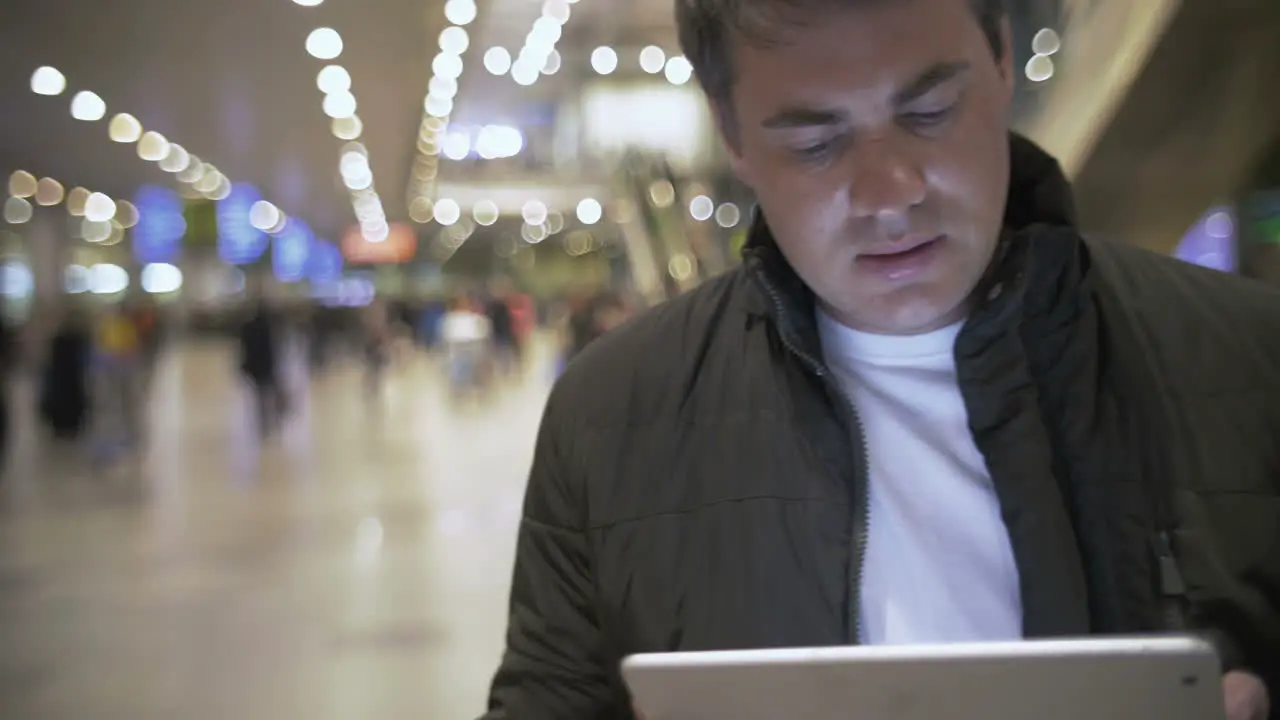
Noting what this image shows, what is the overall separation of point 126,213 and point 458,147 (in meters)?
→ 8.93

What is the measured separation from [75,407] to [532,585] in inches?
529

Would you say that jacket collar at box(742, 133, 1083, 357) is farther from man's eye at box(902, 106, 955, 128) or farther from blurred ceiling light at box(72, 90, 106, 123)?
blurred ceiling light at box(72, 90, 106, 123)

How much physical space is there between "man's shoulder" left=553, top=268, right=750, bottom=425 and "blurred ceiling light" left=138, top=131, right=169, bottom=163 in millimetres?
15773

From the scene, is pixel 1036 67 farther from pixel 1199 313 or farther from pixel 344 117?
pixel 344 117

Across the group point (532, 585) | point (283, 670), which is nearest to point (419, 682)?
point (283, 670)

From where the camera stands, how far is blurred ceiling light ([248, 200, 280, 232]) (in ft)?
94.3

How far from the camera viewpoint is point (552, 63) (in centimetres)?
2156

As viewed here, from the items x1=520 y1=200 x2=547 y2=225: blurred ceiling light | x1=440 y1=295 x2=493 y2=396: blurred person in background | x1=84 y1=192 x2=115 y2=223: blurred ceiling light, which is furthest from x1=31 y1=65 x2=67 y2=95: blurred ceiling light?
x1=520 y1=200 x2=547 y2=225: blurred ceiling light

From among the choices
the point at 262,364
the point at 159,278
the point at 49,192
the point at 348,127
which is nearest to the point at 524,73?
the point at 348,127

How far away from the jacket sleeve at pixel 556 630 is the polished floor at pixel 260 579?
10.2ft

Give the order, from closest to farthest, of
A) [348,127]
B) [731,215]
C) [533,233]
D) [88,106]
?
1. [731,215]
2. [88,106]
3. [348,127]
4. [533,233]

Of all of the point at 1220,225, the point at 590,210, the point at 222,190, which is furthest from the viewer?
the point at 590,210

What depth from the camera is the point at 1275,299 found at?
127cm

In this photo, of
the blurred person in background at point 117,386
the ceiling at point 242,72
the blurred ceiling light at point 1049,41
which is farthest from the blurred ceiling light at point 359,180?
the blurred ceiling light at point 1049,41
